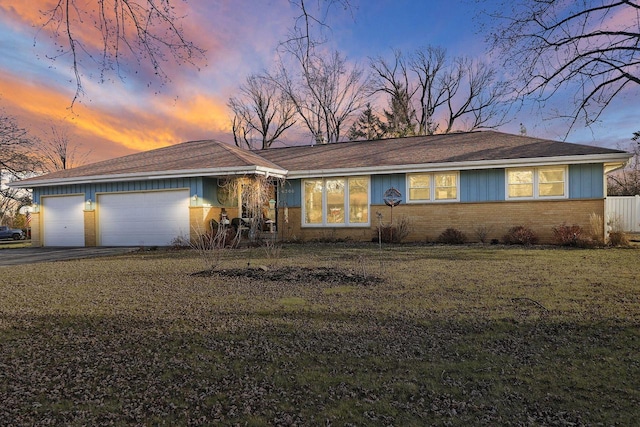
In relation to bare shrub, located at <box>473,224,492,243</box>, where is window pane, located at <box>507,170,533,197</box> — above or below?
above

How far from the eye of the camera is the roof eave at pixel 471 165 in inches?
542

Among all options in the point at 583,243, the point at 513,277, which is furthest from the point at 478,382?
the point at 583,243

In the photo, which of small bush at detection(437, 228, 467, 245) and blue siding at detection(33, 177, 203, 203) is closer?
small bush at detection(437, 228, 467, 245)

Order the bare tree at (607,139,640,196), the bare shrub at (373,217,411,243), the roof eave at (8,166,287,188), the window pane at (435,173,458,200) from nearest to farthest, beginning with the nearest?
the roof eave at (8,166,287,188)
the bare shrub at (373,217,411,243)
the window pane at (435,173,458,200)
the bare tree at (607,139,640,196)

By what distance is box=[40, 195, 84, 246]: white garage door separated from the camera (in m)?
18.6

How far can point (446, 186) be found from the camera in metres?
16.1

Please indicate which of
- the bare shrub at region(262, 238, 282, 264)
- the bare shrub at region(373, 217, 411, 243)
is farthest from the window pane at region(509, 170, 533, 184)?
the bare shrub at region(262, 238, 282, 264)

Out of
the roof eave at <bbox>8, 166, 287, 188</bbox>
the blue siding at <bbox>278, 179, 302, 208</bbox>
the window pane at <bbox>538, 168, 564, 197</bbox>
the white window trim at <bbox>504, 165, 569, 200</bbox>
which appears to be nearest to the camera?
the white window trim at <bbox>504, 165, 569, 200</bbox>

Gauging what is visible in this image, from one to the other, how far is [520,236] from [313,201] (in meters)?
8.23

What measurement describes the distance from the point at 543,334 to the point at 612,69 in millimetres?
6377

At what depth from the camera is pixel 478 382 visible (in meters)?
3.36

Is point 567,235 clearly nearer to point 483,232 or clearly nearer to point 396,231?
point 483,232

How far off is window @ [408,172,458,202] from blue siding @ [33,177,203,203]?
8.55m

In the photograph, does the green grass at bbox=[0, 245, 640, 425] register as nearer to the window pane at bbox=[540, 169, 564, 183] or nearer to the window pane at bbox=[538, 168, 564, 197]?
the window pane at bbox=[538, 168, 564, 197]
